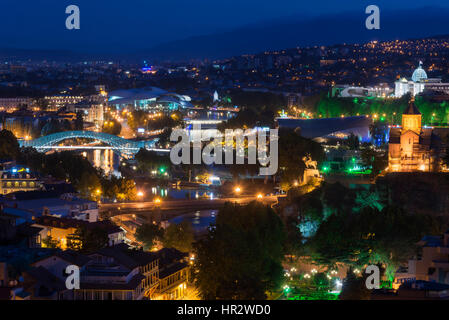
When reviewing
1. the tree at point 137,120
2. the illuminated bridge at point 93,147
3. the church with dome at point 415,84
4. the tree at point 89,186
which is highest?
the church with dome at point 415,84

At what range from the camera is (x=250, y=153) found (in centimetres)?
2502

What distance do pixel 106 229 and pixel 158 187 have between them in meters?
8.23

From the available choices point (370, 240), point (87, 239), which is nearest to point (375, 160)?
point (370, 240)

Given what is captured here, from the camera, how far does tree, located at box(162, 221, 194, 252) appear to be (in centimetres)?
1457

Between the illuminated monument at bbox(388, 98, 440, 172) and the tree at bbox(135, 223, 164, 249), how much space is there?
16.1 feet

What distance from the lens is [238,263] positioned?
11250mm

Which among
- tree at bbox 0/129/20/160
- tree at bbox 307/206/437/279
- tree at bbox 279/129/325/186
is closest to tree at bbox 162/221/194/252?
tree at bbox 307/206/437/279

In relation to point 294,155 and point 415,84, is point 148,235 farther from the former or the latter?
point 415,84

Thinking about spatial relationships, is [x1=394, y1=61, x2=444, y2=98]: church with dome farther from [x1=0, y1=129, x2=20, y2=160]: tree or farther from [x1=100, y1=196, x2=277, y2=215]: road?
[x1=100, y1=196, x2=277, y2=215]: road

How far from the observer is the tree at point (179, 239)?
14.6 m

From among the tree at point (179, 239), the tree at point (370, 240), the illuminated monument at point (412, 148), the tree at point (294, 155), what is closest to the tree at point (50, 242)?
the tree at point (179, 239)

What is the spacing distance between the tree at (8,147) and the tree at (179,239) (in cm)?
1267

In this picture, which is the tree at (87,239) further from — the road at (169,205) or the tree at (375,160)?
the tree at (375,160)

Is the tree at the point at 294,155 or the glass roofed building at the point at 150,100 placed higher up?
the glass roofed building at the point at 150,100
